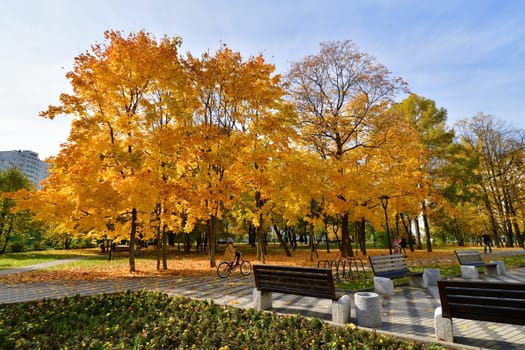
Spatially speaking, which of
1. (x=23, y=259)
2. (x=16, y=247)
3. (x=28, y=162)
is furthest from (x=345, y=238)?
(x=28, y=162)

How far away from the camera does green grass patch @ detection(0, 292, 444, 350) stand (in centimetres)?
439

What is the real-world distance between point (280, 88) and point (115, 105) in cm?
824

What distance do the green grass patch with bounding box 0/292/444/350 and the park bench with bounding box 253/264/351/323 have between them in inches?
20.2

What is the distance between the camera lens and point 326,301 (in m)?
7.44

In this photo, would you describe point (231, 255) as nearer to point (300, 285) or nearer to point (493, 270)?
point (300, 285)

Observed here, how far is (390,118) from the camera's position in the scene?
62.8 feet

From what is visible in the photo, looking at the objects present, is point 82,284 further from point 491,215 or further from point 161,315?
point 491,215

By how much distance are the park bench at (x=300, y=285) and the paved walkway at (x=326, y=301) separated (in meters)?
0.54

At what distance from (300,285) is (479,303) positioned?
116 inches

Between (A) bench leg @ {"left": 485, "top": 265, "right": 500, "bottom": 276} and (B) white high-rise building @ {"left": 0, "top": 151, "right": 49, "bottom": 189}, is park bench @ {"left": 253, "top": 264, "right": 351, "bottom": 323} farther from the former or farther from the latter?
(B) white high-rise building @ {"left": 0, "top": 151, "right": 49, "bottom": 189}

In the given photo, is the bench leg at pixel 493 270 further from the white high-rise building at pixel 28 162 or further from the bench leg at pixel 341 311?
the white high-rise building at pixel 28 162

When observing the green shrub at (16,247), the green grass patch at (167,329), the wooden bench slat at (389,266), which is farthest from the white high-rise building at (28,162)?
the wooden bench slat at (389,266)

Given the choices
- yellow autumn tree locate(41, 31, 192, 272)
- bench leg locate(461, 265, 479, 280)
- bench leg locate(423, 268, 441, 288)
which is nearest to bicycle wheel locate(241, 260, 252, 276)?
yellow autumn tree locate(41, 31, 192, 272)

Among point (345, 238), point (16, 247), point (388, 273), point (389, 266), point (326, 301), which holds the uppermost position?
point (345, 238)
